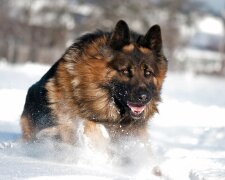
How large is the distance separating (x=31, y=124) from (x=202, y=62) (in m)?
56.7

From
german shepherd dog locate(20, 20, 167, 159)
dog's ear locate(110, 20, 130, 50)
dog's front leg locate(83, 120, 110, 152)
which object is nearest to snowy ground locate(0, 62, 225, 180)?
dog's front leg locate(83, 120, 110, 152)

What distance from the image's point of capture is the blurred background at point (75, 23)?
147 ft

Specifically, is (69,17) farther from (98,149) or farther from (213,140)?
(98,149)

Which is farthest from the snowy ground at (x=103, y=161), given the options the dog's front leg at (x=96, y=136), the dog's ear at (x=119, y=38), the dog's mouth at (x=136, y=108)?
the dog's ear at (x=119, y=38)

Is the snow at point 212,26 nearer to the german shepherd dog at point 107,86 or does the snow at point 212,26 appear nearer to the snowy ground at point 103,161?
the snowy ground at point 103,161

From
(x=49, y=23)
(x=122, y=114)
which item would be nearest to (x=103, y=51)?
(x=122, y=114)

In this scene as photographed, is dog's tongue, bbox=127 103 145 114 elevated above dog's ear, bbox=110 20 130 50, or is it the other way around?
dog's ear, bbox=110 20 130 50

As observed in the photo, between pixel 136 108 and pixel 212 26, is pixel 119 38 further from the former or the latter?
pixel 212 26

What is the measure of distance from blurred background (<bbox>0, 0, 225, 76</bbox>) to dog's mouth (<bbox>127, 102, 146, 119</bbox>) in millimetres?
33611

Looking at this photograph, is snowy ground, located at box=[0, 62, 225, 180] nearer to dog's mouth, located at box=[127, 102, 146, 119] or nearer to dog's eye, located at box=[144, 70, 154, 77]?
Result: dog's mouth, located at box=[127, 102, 146, 119]

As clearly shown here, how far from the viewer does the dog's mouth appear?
685 cm

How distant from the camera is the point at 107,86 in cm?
709

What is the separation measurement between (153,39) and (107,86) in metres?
0.80

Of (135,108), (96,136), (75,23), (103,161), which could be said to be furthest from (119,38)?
(75,23)
